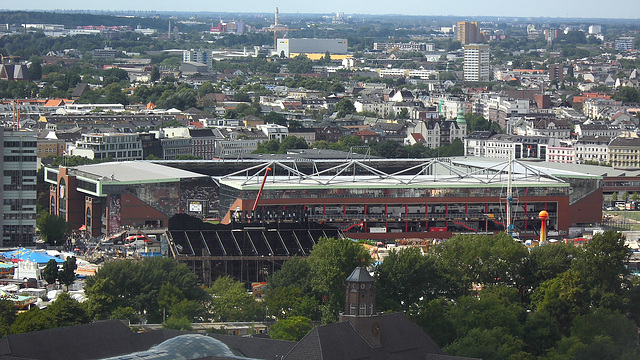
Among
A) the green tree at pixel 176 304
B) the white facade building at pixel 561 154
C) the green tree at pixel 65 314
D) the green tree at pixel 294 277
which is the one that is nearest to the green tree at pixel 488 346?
the green tree at pixel 294 277

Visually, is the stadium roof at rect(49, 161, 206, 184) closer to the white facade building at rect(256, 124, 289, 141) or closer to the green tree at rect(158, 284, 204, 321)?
the green tree at rect(158, 284, 204, 321)

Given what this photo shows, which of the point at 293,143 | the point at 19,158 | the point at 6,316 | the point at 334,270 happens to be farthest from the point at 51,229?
the point at 293,143

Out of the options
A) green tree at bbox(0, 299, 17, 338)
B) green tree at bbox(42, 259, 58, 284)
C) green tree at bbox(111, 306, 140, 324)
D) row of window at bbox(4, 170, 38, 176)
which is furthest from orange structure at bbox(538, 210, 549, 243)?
green tree at bbox(0, 299, 17, 338)

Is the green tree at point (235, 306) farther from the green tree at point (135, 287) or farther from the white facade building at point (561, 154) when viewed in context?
the white facade building at point (561, 154)

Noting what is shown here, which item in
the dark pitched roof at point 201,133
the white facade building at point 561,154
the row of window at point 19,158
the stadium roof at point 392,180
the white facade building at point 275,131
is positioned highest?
the row of window at point 19,158

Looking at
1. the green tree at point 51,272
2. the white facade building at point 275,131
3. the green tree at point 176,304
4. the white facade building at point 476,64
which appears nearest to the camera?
the green tree at point 176,304

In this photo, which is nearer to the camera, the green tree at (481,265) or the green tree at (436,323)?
the green tree at (436,323)

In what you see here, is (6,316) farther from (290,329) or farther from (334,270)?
(334,270)
